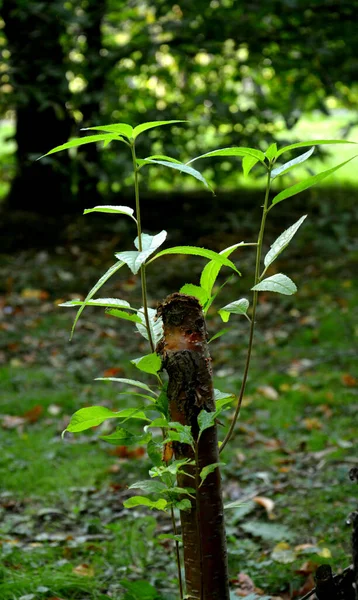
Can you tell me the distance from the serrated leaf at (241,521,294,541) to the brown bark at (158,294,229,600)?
1.23 m

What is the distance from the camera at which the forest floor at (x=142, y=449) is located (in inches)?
92.7

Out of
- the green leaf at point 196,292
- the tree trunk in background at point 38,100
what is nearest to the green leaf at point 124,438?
the green leaf at point 196,292

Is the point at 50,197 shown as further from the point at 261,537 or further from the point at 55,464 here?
the point at 261,537

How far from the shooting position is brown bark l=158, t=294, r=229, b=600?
4.56 ft

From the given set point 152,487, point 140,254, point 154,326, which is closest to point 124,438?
point 152,487

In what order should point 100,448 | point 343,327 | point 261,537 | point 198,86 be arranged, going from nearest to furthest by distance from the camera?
point 261,537 → point 100,448 → point 343,327 → point 198,86

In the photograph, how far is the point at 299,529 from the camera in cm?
270

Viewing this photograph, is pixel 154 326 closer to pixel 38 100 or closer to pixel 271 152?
pixel 271 152

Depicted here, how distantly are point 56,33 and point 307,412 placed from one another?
410 centimetres

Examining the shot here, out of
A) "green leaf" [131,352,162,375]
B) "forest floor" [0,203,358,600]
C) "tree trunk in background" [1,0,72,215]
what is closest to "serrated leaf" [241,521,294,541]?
"forest floor" [0,203,358,600]

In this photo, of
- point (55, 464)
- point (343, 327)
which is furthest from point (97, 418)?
point (343, 327)

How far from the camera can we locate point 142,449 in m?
3.72

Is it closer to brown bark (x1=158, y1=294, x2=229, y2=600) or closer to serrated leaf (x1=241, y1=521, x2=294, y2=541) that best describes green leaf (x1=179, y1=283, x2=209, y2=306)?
brown bark (x1=158, y1=294, x2=229, y2=600)

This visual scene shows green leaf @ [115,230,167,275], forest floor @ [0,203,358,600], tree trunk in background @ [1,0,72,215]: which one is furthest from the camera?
tree trunk in background @ [1,0,72,215]
